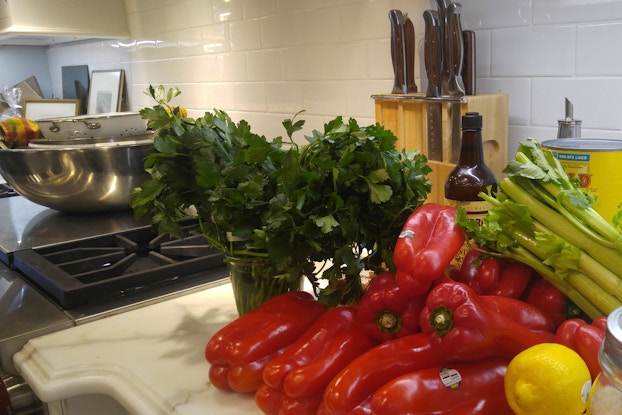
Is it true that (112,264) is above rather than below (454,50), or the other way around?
below

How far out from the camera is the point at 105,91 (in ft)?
8.94

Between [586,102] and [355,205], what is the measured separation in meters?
0.61

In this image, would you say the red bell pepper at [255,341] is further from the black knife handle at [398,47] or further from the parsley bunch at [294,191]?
the black knife handle at [398,47]

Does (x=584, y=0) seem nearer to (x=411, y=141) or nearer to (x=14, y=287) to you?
(x=411, y=141)

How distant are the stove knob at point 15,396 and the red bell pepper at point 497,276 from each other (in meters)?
0.72

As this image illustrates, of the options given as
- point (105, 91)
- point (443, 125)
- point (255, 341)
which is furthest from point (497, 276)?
point (105, 91)

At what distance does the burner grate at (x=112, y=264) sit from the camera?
110cm

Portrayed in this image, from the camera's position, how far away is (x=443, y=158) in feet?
3.89

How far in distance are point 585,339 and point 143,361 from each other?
1.92 feet

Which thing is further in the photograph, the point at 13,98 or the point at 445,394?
the point at 13,98

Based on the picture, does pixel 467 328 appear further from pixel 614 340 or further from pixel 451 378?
pixel 614 340

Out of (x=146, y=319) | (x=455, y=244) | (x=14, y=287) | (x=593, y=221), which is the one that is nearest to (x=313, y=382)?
(x=455, y=244)

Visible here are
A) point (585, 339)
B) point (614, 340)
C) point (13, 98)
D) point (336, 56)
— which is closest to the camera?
point (614, 340)

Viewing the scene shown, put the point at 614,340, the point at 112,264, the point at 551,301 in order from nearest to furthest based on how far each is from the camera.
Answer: the point at 614,340 < the point at 551,301 < the point at 112,264
